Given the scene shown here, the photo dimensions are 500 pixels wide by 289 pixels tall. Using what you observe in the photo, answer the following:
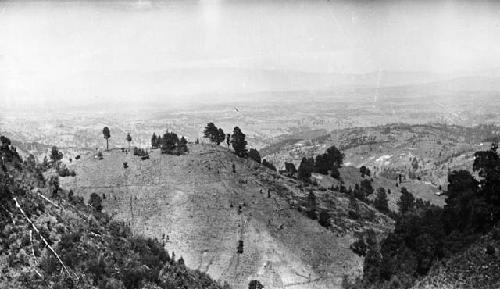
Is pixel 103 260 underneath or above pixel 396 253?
above

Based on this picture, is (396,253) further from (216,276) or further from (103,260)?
(103,260)

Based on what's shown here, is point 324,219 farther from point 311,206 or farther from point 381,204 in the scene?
point 381,204

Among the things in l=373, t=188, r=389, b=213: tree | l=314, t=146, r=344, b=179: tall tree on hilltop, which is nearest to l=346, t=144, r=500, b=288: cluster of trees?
l=373, t=188, r=389, b=213: tree

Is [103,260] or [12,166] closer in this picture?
[103,260]

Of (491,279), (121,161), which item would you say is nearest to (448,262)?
(491,279)

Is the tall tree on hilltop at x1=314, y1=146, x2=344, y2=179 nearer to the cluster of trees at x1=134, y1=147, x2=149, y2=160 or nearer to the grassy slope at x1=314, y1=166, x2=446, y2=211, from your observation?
the grassy slope at x1=314, y1=166, x2=446, y2=211

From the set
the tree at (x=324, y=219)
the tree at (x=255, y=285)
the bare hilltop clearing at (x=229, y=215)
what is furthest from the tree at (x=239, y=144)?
the tree at (x=255, y=285)

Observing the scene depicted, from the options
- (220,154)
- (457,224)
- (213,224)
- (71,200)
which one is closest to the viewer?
(71,200)

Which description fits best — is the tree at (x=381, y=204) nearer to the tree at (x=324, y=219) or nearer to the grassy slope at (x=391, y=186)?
the grassy slope at (x=391, y=186)
